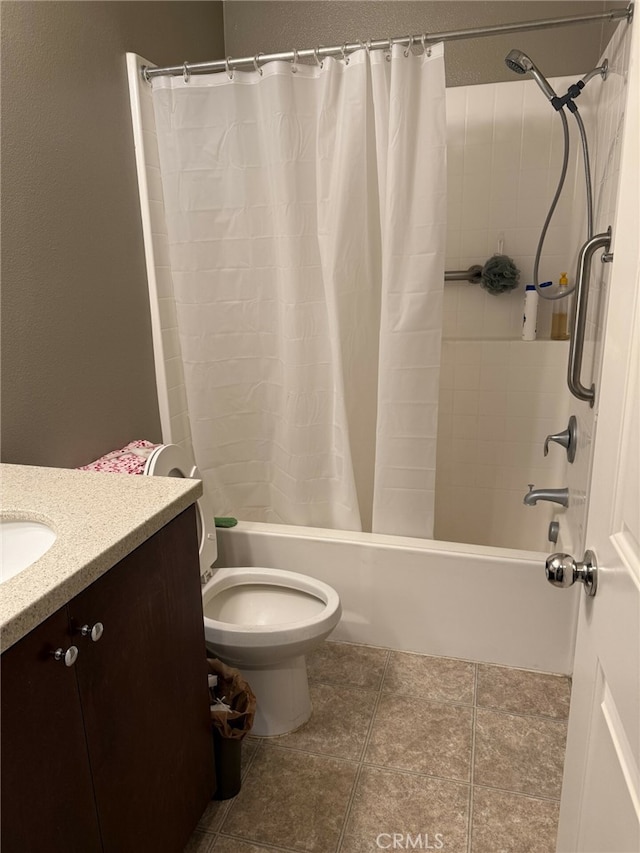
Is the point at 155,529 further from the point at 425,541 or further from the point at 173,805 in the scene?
the point at 425,541

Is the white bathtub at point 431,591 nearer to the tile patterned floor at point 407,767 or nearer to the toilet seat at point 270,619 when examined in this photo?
the tile patterned floor at point 407,767

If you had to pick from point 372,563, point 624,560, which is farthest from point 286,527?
point 624,560

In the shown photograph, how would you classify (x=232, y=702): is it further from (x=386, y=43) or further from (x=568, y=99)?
(x=568, y=99)

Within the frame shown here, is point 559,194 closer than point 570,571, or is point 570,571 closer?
point 570,571

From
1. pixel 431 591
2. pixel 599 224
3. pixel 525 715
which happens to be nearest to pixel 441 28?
pixel 599 224

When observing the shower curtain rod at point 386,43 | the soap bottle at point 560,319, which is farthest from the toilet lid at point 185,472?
the soap bottle at point 560,319

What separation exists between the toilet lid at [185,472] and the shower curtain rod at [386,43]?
118cm

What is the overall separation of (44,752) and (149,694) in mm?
281

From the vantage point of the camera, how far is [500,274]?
248cm

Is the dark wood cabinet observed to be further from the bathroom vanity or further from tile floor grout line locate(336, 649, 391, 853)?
tile floor grout line locate(336, 649, 391, 853)

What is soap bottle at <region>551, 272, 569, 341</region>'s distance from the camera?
8.09 feet

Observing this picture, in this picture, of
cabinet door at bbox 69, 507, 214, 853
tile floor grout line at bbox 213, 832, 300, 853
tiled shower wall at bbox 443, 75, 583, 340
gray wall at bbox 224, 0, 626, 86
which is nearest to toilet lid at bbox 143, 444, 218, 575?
cabinet door at bbox 69, 507, 214, 853

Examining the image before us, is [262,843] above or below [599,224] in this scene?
below

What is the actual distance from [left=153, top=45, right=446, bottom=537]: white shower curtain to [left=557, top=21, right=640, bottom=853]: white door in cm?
99
